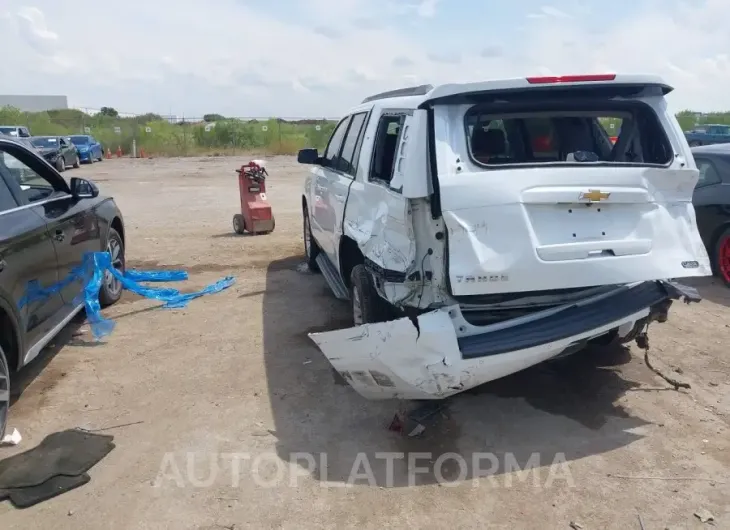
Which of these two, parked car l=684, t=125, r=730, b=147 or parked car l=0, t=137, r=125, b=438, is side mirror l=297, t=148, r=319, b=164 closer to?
parked car l=0, t=137, r=125, b=438

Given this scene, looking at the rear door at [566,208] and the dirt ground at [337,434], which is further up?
the rear door at [566,208]

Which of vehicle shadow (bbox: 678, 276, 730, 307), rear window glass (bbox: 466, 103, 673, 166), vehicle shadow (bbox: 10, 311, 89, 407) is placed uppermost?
rear window glass (bbox: 466, 103, 673, 166)

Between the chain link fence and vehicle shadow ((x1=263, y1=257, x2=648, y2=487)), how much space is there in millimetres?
34083

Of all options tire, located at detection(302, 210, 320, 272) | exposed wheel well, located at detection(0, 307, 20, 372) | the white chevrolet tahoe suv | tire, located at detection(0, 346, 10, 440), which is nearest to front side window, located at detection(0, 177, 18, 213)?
exposed wheel well, located at detection(0, 307, 20, 372)

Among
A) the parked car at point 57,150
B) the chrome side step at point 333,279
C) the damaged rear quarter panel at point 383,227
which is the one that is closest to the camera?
the damaged rear quarter panel at point 383,227

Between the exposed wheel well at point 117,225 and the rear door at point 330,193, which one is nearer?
the rear door at point 330,193

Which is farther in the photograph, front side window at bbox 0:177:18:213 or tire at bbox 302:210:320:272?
tire at bbox 302:210:320:272

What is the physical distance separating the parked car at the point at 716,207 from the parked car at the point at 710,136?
745 inches

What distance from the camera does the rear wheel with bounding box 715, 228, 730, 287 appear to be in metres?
7.42

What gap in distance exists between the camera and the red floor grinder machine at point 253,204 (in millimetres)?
10742

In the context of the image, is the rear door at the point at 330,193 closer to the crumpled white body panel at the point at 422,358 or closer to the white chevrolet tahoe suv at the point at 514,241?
the white chevrolet tahoe suv at the point at 514,241

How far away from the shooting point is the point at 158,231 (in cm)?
1162

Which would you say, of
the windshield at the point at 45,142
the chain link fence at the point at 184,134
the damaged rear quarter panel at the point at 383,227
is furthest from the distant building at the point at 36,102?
the damaged rear quarter panel at the point at 383,227

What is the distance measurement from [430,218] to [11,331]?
283 cm
